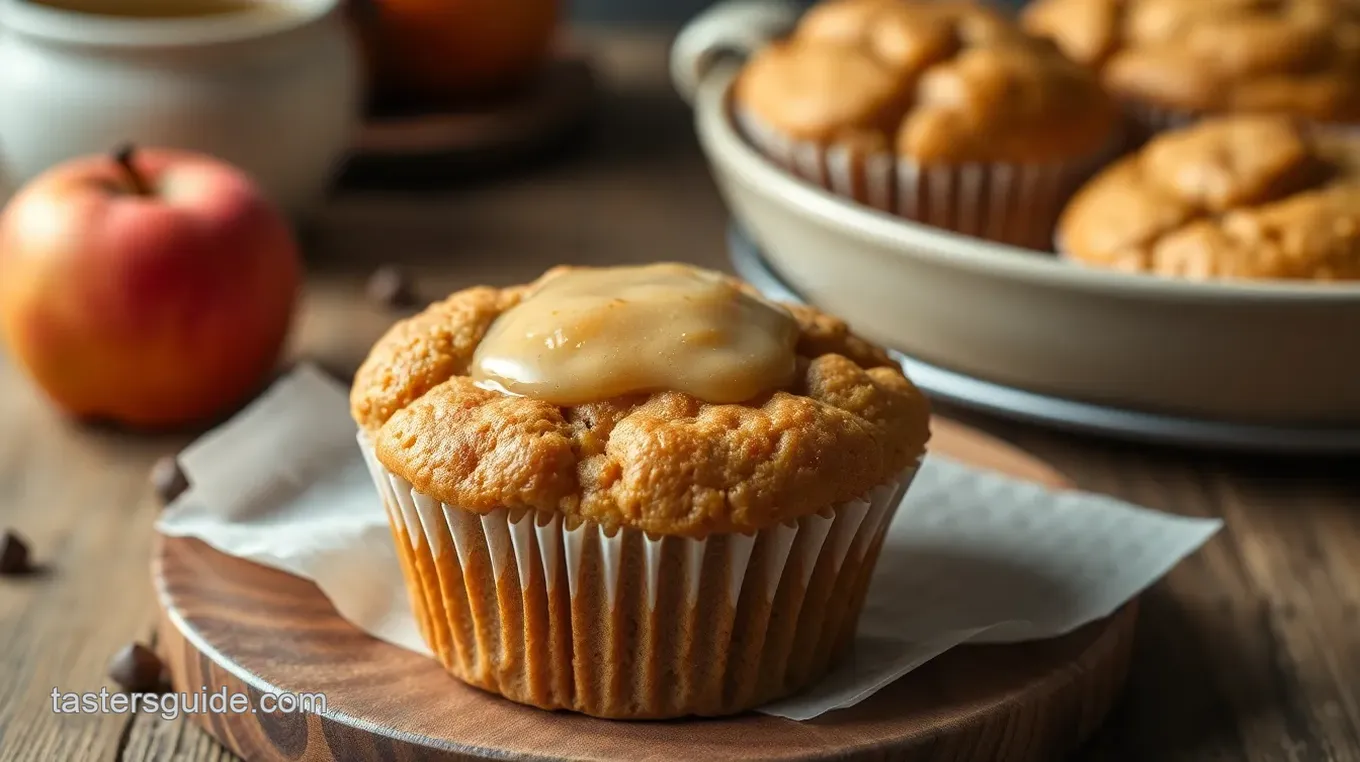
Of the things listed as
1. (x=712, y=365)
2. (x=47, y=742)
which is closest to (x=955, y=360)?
(x=712, y=365)

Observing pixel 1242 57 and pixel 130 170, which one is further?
pixel 1242 57

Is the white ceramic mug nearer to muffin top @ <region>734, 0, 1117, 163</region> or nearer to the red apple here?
the red apple

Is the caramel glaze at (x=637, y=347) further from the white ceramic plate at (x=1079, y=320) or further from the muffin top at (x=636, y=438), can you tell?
the white ceramic plate at (x=1079, y=320)

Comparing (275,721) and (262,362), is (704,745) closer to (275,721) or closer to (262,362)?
(275,721)

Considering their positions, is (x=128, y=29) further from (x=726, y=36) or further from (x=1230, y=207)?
(x=1230, y=207)

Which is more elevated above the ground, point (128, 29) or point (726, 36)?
A: point (128, 29)

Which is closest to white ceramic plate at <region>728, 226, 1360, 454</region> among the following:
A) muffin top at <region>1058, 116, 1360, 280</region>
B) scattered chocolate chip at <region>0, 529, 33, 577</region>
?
muffin top at <region>1058, 116, 1360, 280</region>

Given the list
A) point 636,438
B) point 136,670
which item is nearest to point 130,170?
point 136,670
